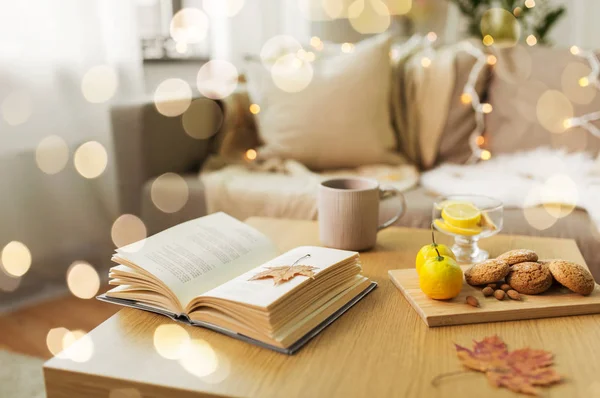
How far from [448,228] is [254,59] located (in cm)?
121

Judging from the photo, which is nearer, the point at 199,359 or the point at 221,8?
the point at 199,359

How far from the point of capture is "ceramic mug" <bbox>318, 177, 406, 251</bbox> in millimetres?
942

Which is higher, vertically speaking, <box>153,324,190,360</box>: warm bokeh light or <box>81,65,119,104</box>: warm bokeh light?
<box>81,65,119,104</box>: warm bokeh light

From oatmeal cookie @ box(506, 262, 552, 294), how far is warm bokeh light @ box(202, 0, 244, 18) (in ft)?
6.66

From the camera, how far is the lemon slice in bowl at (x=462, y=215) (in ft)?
2.98

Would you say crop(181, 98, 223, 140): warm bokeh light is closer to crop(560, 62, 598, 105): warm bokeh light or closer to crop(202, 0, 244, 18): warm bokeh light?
crop(202, 0, 244, 18): warm bokeh light

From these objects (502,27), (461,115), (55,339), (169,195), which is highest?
(502,27)

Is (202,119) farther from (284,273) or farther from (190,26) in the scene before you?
(284,273)

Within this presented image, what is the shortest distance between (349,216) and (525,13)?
1834 millimetres

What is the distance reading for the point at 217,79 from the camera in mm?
2238

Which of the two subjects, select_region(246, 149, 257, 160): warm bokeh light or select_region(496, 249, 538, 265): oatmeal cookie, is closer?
select_region(496, 249, 538, 265): oatmeal cookie

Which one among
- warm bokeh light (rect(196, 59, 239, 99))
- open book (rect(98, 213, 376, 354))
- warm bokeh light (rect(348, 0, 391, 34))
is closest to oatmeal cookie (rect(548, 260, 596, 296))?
open book (rect(98, 213, 376, 354))

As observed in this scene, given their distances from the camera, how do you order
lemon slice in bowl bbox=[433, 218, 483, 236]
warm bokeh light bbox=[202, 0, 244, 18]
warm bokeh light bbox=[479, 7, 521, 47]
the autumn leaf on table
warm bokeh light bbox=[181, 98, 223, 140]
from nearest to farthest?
the autumn leaf on table, lemon slice in bowl bbox=[433, 218, 483, 236], warm bokeh light bbox=[181, 98, 223, 140], warm bokeh light bbox=[479, 7, 521, 47], warm bokeh light bbox=[202, 0, 244, 18]

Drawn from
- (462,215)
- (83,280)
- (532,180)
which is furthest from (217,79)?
(462,215)
